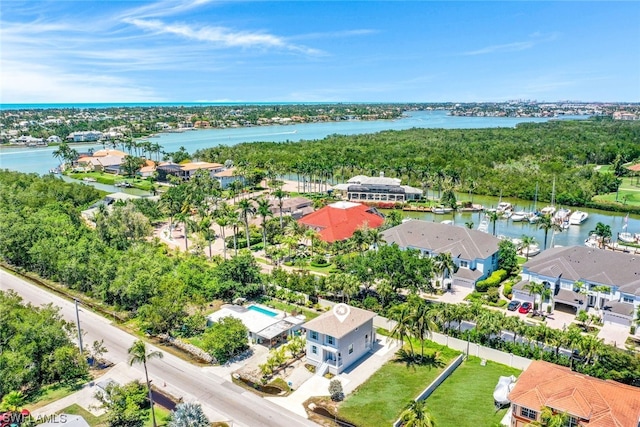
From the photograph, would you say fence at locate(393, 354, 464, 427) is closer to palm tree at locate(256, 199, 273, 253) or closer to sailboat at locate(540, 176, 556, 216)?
palm tree at locate(256, 199, 273, 253)

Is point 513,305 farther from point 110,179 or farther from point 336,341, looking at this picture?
point 110,179

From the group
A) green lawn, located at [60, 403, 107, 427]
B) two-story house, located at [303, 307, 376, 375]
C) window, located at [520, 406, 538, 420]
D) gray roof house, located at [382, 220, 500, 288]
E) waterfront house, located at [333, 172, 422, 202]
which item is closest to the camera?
window, located at [520, 406, 538, 420]

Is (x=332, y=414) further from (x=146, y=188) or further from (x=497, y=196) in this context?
(x=146, y=188)

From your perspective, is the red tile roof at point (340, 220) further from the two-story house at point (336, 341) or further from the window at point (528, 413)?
the window at point (528, 413)

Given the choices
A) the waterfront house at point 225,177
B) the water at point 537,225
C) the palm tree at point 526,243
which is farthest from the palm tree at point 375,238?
the waterfront house at point 225,177

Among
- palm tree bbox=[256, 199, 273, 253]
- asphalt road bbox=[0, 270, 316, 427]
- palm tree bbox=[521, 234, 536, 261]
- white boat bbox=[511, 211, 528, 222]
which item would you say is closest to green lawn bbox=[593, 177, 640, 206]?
white boat bbox=[511, 211, 528, 222]
